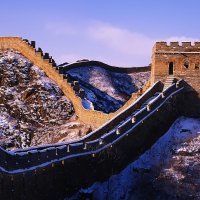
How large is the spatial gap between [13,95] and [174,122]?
19.2 meters

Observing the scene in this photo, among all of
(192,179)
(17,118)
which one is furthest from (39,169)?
(17,118)

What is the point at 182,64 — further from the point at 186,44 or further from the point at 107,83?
the point at 107,83

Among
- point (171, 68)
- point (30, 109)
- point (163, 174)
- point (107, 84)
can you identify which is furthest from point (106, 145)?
point (107, 84)

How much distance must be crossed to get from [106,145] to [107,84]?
1361 inches

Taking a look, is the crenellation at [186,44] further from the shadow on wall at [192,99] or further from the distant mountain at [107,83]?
the distant mountain at [107,83]

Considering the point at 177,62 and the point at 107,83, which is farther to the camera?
the point at 107,83

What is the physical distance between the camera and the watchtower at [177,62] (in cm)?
4144

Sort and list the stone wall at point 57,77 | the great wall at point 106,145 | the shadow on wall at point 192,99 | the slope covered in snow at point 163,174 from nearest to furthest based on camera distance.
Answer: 1. the great wall at point 106,145
2. the slope covered in snow at point 163,174
3. the shadow on wall at point 192,99
4. the stone wall at point 57,77

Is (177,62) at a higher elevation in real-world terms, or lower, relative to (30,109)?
higher

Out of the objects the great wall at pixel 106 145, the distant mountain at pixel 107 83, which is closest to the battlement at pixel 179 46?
the great wall at pixel 106 145

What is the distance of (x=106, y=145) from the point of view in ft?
108

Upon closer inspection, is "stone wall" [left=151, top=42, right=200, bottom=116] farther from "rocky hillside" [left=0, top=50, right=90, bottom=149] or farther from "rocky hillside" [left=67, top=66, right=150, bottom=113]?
"rocky hillside" [left=67, top=66, right=150, bottom=113]

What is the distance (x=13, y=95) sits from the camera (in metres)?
53.6

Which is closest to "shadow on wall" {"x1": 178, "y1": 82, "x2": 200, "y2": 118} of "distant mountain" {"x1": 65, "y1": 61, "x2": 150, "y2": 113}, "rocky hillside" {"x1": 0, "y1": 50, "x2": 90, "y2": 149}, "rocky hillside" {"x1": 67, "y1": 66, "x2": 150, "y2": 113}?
"rocky hillside" {"x1": 0, "y1": 50, "x2": 90, "y2": 149}
